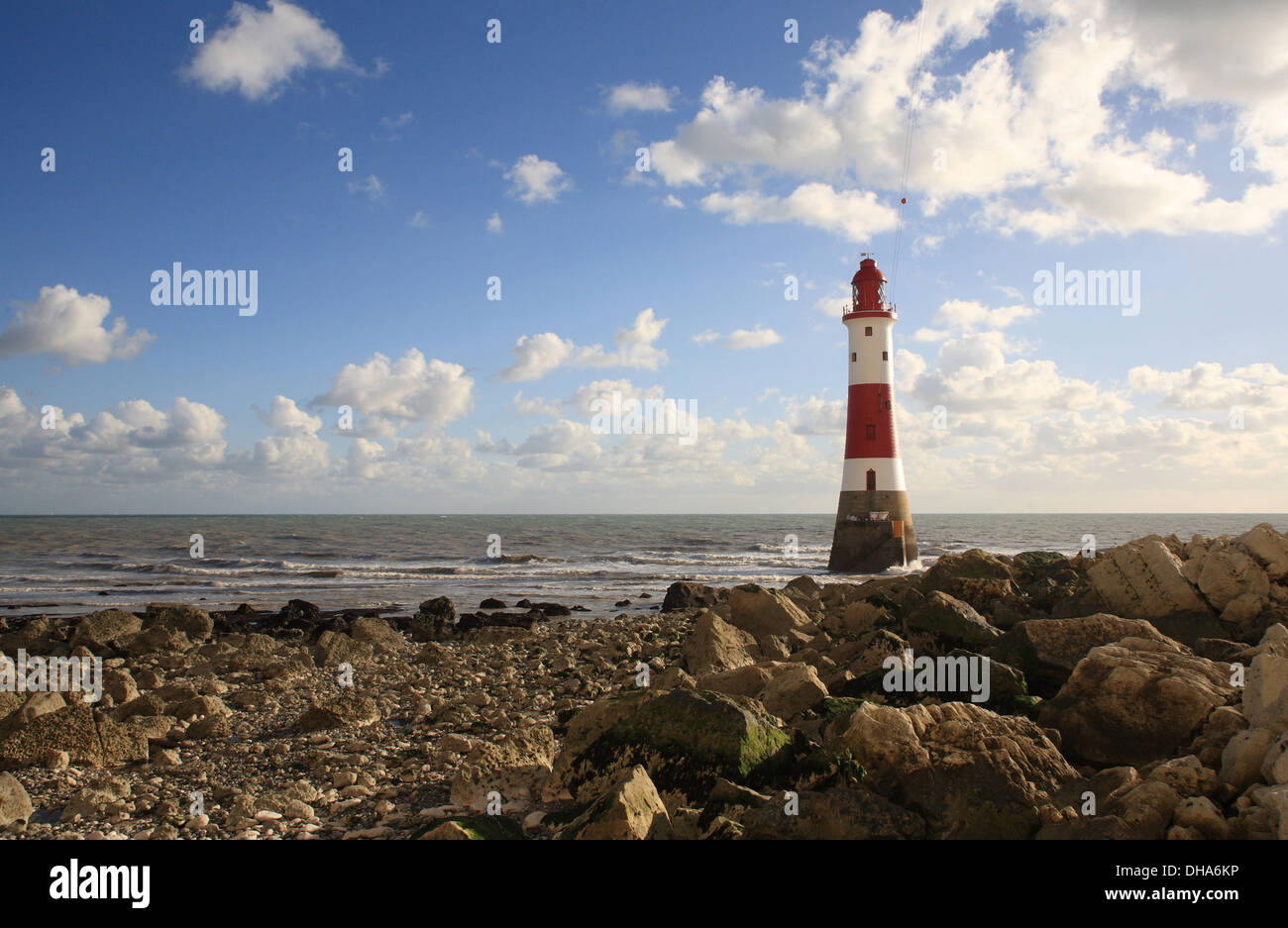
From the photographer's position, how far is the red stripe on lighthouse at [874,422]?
28.0 m

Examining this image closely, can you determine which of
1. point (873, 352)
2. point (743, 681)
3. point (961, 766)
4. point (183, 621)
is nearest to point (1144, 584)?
point (743, 681)

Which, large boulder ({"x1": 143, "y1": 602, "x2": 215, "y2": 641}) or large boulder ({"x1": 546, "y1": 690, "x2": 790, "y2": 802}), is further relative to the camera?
large boulder ({"x1": 143, "y1": 602, "x2": 215, "y2": 641})

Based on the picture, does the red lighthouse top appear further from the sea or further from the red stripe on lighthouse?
the sea

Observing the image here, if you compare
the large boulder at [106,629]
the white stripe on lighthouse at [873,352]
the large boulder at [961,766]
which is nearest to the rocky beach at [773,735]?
the large boulder at [961,766]

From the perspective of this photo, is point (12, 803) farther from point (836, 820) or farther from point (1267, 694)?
point (1267, 694)

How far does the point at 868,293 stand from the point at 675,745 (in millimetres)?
26473

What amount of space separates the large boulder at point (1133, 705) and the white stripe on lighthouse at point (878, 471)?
22090 millimetres

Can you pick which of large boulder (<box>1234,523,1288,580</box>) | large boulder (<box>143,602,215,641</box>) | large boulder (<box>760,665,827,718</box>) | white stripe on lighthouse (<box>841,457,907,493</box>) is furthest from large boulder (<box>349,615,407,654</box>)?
white stripe on lighthouse (<box>841,457,907,493</box>)

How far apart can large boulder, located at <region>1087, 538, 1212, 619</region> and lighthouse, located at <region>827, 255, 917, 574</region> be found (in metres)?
18.2

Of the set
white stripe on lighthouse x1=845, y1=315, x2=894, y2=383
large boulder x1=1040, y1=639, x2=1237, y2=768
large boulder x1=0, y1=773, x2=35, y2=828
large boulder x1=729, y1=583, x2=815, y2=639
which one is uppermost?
white stripe on lighthouse x1=845, y1=315, x2=894, y2=383

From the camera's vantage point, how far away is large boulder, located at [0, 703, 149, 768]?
7.02 m

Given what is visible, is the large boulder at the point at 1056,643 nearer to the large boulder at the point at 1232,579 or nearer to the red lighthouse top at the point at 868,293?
the large boulder at the point at 1232,579

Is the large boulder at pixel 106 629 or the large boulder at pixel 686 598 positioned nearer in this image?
the large boulder at pixel 106 629

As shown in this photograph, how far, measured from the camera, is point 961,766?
4.89 metres
